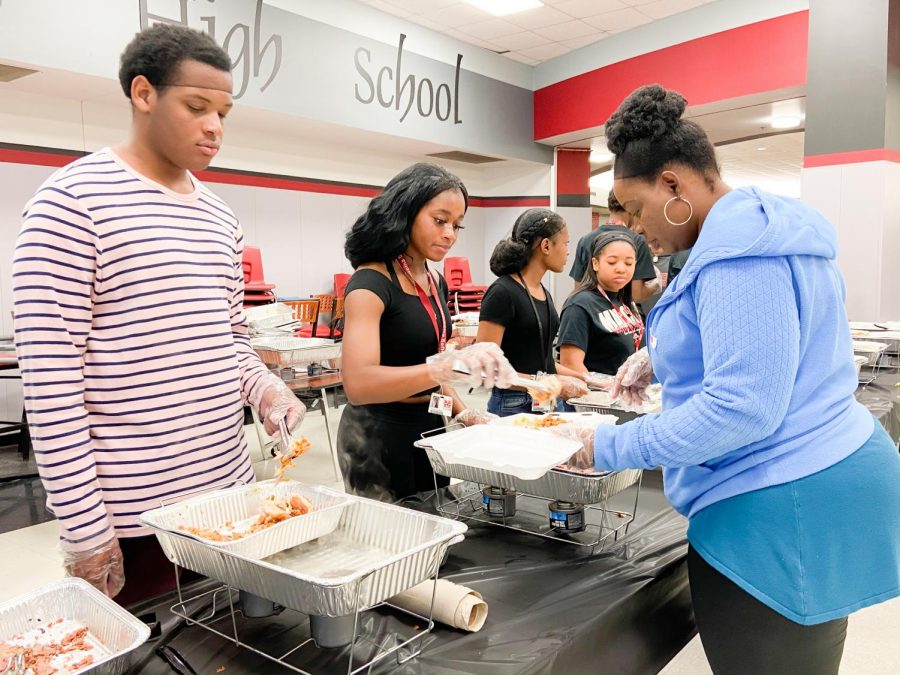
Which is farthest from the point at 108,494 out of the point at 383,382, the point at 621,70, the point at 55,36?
the point at 621,70

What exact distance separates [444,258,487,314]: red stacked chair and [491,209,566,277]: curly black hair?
4673mm

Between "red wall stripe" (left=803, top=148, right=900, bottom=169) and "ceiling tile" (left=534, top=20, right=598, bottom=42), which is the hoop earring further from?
"ceiling tile" (left=534, top=20, right=598, bottom=42)

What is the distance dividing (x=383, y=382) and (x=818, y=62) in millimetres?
5126

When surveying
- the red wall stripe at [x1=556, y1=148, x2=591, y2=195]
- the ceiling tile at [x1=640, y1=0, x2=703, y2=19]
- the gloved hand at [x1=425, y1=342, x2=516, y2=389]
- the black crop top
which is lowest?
the gloved hand at [x1=425, y1=342, x2=516, y2=389]

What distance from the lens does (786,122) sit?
26.3 ft

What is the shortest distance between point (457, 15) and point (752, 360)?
690 centimetres

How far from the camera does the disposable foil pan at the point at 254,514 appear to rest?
968mm

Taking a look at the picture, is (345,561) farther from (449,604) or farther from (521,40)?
(521,40)

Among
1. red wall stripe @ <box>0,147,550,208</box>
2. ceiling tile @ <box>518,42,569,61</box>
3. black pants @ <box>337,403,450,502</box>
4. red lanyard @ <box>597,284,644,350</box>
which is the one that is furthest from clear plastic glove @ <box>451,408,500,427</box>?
ceiling tile @ <box>518,42,569,61</box>

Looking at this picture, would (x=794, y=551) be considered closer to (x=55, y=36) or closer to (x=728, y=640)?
(x=728, y=640)

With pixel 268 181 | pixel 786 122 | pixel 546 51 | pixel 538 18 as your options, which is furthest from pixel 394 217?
pixel 786 122

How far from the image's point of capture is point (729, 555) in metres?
1.04

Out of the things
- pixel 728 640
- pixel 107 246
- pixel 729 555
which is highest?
pixel 107 246

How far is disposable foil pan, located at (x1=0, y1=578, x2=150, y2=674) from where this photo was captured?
0.85 metres
